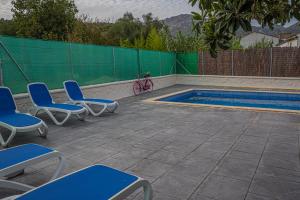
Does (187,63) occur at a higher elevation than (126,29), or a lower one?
lower

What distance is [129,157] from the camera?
14.1ft

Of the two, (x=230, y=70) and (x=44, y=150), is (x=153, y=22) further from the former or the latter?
(x=44, y=150)

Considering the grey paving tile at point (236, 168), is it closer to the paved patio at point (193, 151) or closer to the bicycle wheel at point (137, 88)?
the paved patio at point (193, 151)

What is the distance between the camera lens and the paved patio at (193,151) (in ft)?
10.6

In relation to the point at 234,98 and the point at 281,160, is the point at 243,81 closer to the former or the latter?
the point at 234,98

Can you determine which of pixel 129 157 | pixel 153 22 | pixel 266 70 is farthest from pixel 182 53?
pixel 153 22

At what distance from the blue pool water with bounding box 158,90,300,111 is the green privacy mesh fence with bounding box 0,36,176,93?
95.5 inches

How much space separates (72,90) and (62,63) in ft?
3.46

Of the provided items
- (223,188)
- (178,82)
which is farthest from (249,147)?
(178,82)

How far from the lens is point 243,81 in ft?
48.3

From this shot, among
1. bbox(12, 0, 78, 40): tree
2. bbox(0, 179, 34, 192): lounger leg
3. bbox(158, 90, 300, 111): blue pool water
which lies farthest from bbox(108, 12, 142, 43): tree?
bbox(0, 179, 34, 192): lounger leg

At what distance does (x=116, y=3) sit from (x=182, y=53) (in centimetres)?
994

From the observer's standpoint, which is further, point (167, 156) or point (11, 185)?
point (167, 156)

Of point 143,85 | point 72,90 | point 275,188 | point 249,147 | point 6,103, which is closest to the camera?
point 275,188
